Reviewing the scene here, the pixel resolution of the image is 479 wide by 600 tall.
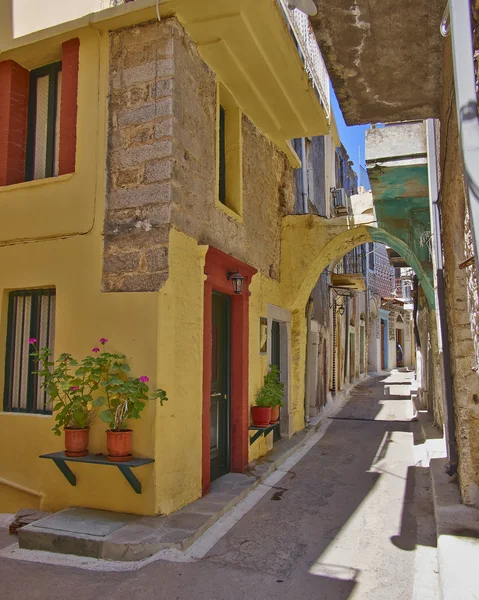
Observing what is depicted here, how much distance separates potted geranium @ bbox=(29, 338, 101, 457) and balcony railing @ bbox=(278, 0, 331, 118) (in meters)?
4.10

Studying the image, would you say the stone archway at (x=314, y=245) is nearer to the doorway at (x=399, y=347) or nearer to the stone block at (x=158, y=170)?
the stone block at (x=158, y=170)

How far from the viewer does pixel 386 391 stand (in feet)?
56.7

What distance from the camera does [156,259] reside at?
4.84m

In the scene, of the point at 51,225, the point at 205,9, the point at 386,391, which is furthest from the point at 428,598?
the point at 386,391

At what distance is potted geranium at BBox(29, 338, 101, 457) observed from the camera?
4656mm

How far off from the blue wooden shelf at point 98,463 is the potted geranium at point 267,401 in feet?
8.44

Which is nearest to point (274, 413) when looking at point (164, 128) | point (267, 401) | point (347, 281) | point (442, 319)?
point (267, 401)

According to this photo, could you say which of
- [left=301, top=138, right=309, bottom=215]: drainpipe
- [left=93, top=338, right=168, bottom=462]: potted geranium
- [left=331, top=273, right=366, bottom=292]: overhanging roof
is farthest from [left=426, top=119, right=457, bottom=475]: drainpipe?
A: [left=331, top=273, right=366, bottom=292]: overhanging roof

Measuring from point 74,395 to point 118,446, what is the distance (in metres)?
0.68

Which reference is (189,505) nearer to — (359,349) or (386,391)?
(386,391)

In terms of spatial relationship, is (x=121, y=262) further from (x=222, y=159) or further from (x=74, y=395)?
(x=222, y=159)

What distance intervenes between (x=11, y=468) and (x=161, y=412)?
185cm

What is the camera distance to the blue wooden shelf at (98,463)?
14.5 feet

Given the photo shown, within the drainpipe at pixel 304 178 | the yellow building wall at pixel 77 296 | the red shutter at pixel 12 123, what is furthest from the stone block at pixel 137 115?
the drainpipe at pixel 304 178
